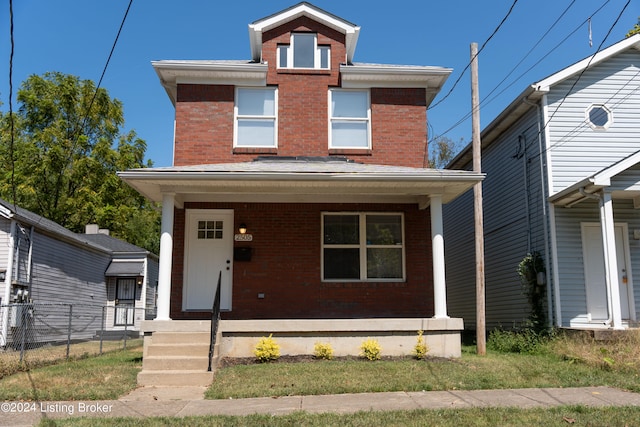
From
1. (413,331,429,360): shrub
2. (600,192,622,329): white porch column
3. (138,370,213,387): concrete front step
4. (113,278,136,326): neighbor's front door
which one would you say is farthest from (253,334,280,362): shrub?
(113,278,136,326): neighbor's front door

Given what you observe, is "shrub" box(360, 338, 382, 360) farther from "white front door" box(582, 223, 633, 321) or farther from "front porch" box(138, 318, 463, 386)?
"white front door" box(582, 223, 633, 321)

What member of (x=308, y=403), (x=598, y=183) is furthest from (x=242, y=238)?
(x=598, y=183)

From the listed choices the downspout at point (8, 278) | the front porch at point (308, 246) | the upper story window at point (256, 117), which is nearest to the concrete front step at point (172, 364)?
the front porch at point (308, 246)

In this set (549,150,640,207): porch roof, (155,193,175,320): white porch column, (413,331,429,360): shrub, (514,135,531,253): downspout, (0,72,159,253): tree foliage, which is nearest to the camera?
(413,331,429,360): shrub

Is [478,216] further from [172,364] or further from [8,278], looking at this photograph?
[8,278]

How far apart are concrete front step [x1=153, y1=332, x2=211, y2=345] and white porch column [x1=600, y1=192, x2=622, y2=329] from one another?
7564mm

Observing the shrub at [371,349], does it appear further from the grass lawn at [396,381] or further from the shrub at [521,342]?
the shrub at [521,342]

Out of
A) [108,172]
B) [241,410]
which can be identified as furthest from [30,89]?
[241,410]

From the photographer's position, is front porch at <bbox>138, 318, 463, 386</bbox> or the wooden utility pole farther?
the wooden utility pole

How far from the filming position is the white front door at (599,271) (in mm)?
12266

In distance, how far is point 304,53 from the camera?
13.5 m

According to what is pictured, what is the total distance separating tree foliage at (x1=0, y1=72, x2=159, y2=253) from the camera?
96.7 feet

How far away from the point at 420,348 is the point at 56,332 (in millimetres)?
13128

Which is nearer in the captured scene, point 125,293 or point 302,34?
point 302,34
